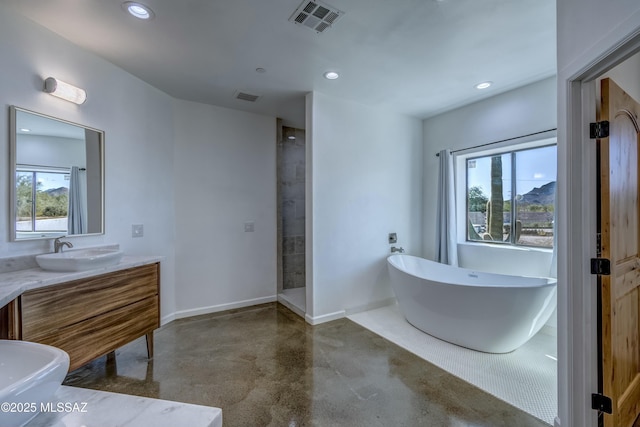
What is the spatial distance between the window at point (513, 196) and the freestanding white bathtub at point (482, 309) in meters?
0.63

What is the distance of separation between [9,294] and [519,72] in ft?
13.4

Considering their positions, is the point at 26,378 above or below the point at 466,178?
below

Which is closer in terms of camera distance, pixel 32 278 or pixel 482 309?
pixel 32 278

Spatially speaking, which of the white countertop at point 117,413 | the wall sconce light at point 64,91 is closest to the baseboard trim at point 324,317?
the white countertop at point 117,413

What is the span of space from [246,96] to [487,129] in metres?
2.87

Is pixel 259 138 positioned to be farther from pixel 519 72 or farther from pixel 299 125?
pixel 519 72

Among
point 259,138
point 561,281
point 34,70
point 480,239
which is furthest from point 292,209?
point 561,281

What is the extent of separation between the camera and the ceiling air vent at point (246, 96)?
3081mm

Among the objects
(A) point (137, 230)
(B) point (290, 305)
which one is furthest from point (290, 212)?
(A) point (137, 230)

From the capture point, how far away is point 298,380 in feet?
6.86

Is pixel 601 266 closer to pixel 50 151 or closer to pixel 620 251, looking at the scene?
pixel 620 251

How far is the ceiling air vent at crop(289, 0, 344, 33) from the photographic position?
1.75m

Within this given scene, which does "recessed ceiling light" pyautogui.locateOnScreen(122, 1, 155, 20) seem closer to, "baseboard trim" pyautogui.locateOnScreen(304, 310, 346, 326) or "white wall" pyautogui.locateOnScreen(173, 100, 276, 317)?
"white wall" pyautogui.locateOnScreen(173, 100, 276, 317)

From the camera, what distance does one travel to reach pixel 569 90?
1.46 metres
